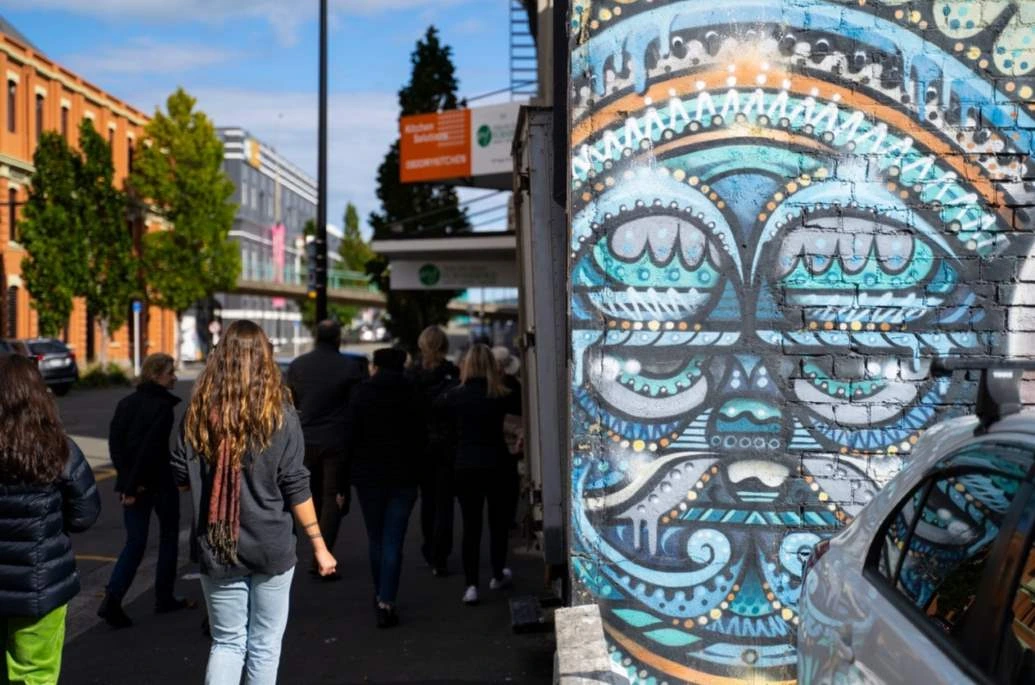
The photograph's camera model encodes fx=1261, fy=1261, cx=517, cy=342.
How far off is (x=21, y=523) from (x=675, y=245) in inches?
120

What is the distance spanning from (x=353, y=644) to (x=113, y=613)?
61.7 inches

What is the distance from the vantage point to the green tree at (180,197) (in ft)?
184

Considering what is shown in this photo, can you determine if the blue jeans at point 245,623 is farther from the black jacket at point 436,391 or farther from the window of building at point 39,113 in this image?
the window of building at point 39,113

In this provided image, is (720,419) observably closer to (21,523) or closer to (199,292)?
(21,523)

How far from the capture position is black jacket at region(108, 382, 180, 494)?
7879 mm

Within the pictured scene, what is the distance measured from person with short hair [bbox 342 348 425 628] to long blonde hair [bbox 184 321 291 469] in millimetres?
3041

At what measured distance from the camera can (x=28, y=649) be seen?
16.1 ft

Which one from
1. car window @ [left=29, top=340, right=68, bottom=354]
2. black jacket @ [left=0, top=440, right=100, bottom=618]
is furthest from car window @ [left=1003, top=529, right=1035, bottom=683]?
car window @ [left=29, top=340, right=68, bottom=354]

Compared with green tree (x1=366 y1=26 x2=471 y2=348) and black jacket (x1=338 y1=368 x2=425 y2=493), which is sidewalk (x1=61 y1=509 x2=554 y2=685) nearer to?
black jacket (x1=338 y1=368 x2=425 y2=493)

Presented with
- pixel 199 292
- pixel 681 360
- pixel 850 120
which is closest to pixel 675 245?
pixel 681 360

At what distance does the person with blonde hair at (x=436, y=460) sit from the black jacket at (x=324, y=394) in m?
0.58

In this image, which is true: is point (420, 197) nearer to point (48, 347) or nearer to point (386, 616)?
point (48, 347)

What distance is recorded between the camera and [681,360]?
5859 mm

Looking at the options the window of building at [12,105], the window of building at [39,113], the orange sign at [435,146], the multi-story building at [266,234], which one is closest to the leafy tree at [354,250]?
the multi-story building at [266,234]
